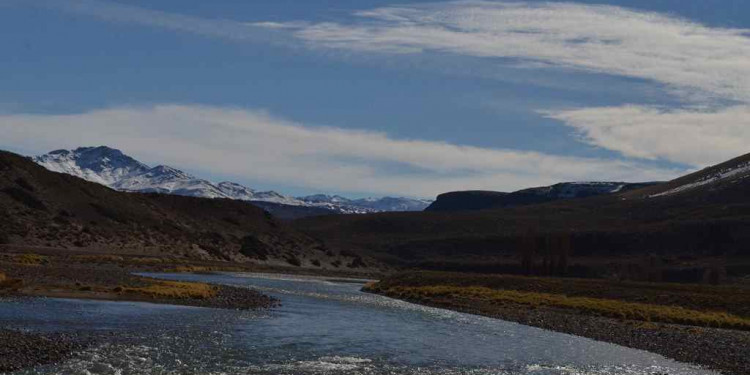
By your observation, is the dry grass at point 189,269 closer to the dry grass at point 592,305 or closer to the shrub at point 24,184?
the dry grass at point 592,305

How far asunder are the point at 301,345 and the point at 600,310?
36761 millimetres

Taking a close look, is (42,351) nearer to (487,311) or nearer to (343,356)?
(343,356)

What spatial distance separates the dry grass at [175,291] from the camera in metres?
63.8

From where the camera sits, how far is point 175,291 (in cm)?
6569

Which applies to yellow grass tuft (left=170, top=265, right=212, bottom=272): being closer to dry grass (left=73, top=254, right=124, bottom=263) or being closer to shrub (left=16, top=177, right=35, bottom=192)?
dry grass (left=73, top=254, right=124, bottom=263)

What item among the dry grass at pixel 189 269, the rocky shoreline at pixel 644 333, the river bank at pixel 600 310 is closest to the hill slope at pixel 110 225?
the dry grass at pixel 189 269

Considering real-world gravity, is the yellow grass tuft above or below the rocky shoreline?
below

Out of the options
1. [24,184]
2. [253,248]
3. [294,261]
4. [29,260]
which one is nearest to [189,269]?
[29,260]

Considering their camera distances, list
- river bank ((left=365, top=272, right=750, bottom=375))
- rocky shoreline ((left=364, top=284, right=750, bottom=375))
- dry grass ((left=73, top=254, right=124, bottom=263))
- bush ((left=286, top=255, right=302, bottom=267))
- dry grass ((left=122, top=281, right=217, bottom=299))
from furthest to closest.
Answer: bush ((left=286, top=255, right=302, bottom=267)), dry grass ((left=73, top=254, right=124, bottom=263)), dry grass ((left=122, top=281, right=217, bottom=299)), river bank ((left=365, top=272, right=750, bottom=375)), rocky shoreline ((left=364, top=284, right=750, bottom=375))

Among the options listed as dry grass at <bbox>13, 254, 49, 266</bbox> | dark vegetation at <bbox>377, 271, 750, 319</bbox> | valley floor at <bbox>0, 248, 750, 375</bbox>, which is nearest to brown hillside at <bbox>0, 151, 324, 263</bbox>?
valley floor at <bbox>0, 248, 750, 375</bbox>

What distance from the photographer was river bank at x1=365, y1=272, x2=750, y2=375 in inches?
1869

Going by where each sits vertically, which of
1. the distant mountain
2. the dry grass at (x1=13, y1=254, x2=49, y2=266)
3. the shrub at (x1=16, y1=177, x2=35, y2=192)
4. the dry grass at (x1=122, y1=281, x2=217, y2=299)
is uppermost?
the shrub at (x1=16, y1=177, x2=35, y2=192)

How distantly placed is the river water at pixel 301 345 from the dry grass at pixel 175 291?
7.34 metres

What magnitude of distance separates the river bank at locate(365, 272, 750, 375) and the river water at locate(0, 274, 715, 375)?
295 cm
